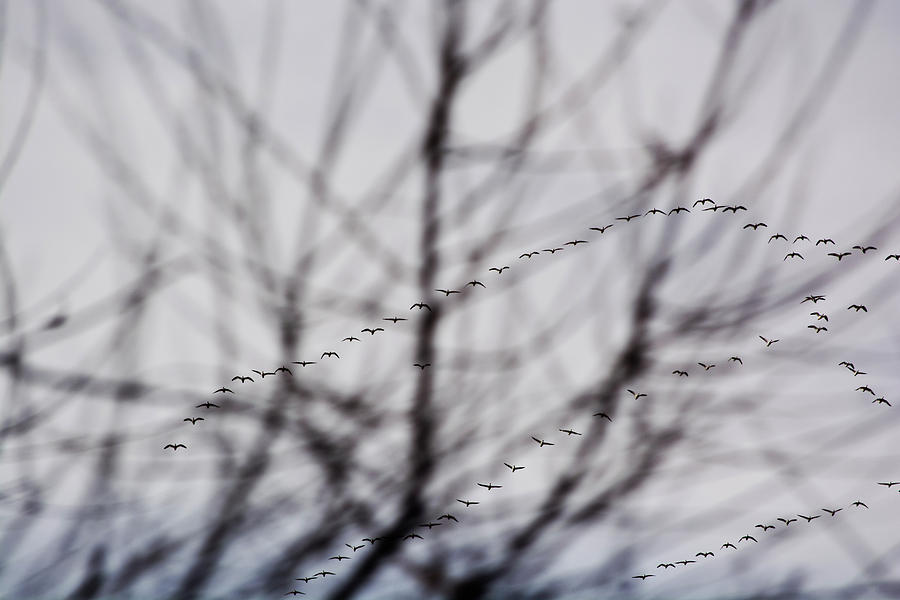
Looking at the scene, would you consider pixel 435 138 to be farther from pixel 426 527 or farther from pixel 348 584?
pixel 348 584

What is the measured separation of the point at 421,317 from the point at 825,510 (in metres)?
3.13

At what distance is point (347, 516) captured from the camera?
282 cm

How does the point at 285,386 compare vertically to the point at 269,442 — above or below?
above

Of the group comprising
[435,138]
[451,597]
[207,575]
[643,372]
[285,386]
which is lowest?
[451,597]

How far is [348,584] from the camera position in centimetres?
287

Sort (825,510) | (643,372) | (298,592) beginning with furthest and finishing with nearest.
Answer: (825,510) < (298,592) < (643,372)

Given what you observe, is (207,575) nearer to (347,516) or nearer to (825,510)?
(347,516)

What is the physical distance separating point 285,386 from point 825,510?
3485 mm

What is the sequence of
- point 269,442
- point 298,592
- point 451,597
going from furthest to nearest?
point 298,592
point 451,597
point 269,442

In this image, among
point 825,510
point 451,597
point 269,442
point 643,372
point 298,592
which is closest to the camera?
point 269,442

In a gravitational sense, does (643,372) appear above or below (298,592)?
above

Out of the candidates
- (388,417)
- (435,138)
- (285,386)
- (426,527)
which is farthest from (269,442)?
(435,138)

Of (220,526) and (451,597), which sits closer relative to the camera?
(220,526)

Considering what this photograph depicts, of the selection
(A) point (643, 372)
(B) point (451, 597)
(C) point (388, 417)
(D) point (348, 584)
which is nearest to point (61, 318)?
(C) point (388, 417)
